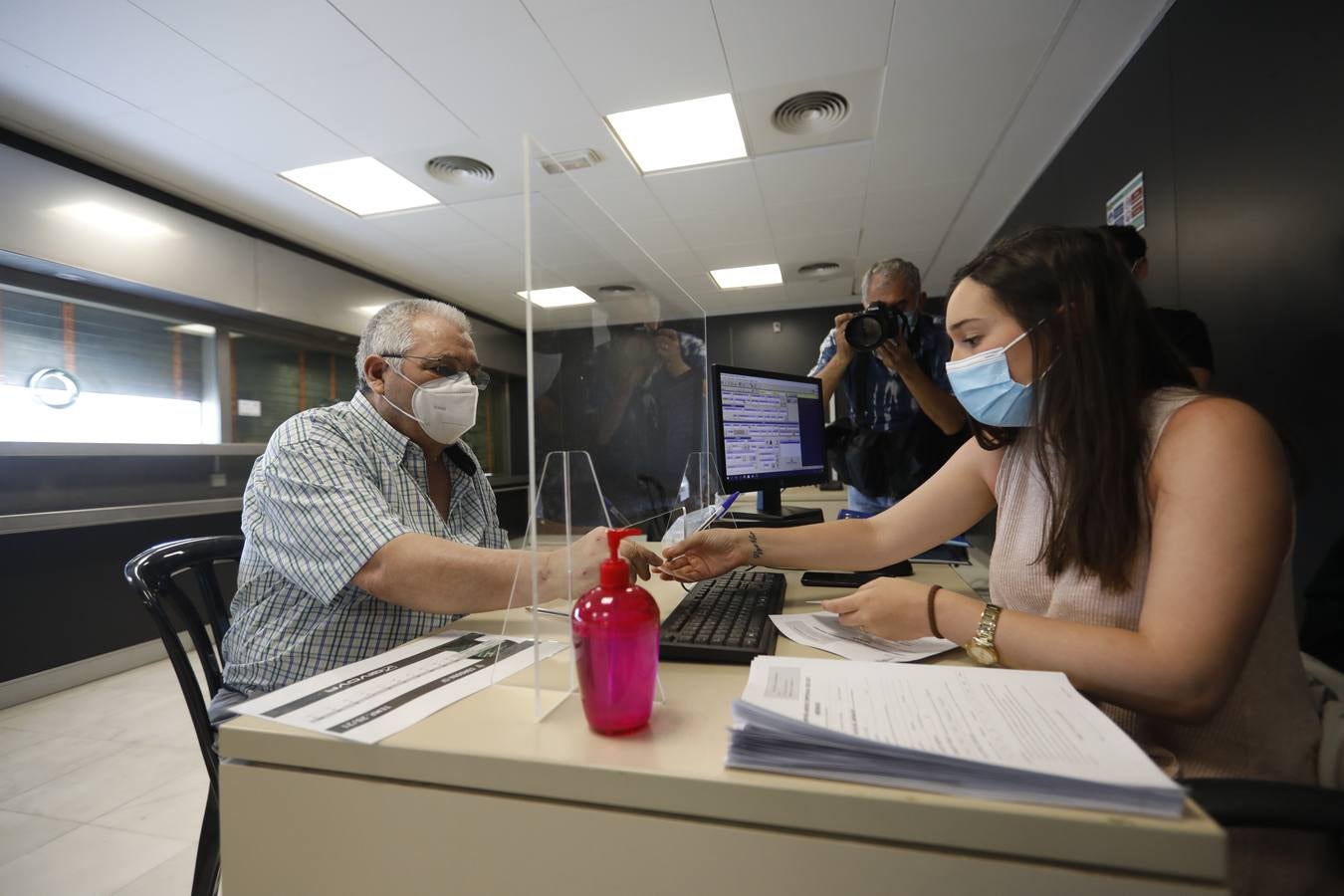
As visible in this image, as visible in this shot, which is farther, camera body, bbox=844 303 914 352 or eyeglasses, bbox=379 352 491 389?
camera body, bbox=844 303 914 352

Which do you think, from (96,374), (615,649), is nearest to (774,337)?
(96,374)

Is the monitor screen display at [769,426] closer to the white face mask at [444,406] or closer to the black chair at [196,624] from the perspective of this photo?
the white face mask at [444,406]

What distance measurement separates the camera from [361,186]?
131 inches

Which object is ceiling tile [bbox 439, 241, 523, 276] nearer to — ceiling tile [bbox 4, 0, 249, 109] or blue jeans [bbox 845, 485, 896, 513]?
ceiling tile [bbox 4, 0, 249, 109]

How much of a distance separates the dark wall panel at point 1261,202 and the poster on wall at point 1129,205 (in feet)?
0.20

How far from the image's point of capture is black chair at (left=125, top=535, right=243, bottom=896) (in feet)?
3.35

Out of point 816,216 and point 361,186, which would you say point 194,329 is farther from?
point 816,216

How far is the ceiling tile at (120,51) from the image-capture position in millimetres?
2012

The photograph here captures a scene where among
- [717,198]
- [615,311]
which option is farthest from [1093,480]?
[717,198]

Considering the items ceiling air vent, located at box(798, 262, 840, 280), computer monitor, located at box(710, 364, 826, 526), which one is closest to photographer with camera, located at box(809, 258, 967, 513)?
computer monitor, located at box(710, 364, 826, 526)

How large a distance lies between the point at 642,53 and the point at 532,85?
0.48 metres

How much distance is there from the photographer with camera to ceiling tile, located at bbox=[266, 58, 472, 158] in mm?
1956

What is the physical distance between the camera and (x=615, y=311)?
0.94m

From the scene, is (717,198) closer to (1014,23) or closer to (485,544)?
(1014,23)
